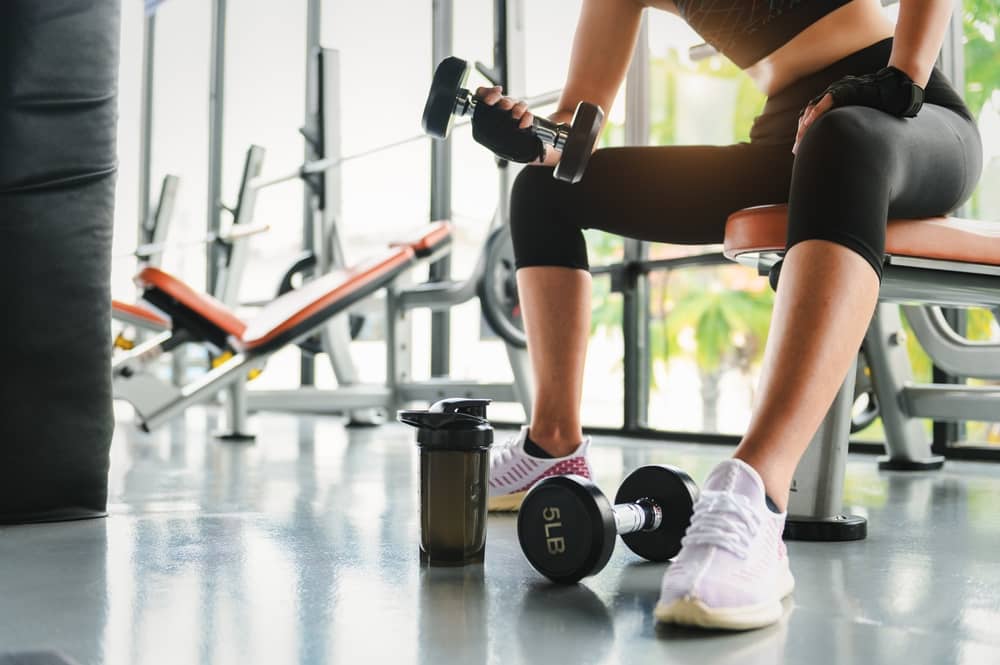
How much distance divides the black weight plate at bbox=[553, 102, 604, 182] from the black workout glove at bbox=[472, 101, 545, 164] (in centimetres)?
6

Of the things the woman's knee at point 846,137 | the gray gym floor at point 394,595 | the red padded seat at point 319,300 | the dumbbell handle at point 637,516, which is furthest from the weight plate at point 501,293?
the woman's knee at point 846,137

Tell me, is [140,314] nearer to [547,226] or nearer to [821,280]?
[547,226]

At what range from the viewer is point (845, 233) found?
3.04 feet

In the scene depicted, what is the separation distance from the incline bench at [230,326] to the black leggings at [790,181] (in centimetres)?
148

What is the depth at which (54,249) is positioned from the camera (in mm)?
1326

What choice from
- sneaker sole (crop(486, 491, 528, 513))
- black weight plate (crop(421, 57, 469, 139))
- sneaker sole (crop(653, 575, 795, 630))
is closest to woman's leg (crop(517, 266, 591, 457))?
sneaker sole (crop(486, 491, 528, 513))

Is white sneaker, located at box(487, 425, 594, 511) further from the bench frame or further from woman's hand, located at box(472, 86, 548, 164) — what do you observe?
woman's hand, located at box(472, 86, 548, 164)

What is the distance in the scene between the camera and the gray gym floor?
2.48 feet

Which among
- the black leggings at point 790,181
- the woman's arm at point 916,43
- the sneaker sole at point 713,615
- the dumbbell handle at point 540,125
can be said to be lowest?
the sneaker sole at point 713,615

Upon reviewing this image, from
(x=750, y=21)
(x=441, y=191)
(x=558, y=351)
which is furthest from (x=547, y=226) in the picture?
(x=441, y=191)

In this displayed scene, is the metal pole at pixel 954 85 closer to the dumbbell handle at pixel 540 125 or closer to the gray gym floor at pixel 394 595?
the gray gym floor at pixel 394 595

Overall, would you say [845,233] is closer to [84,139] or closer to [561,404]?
[561,404]

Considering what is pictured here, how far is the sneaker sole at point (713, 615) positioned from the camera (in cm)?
80

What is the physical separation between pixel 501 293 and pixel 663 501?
6.06 ft
